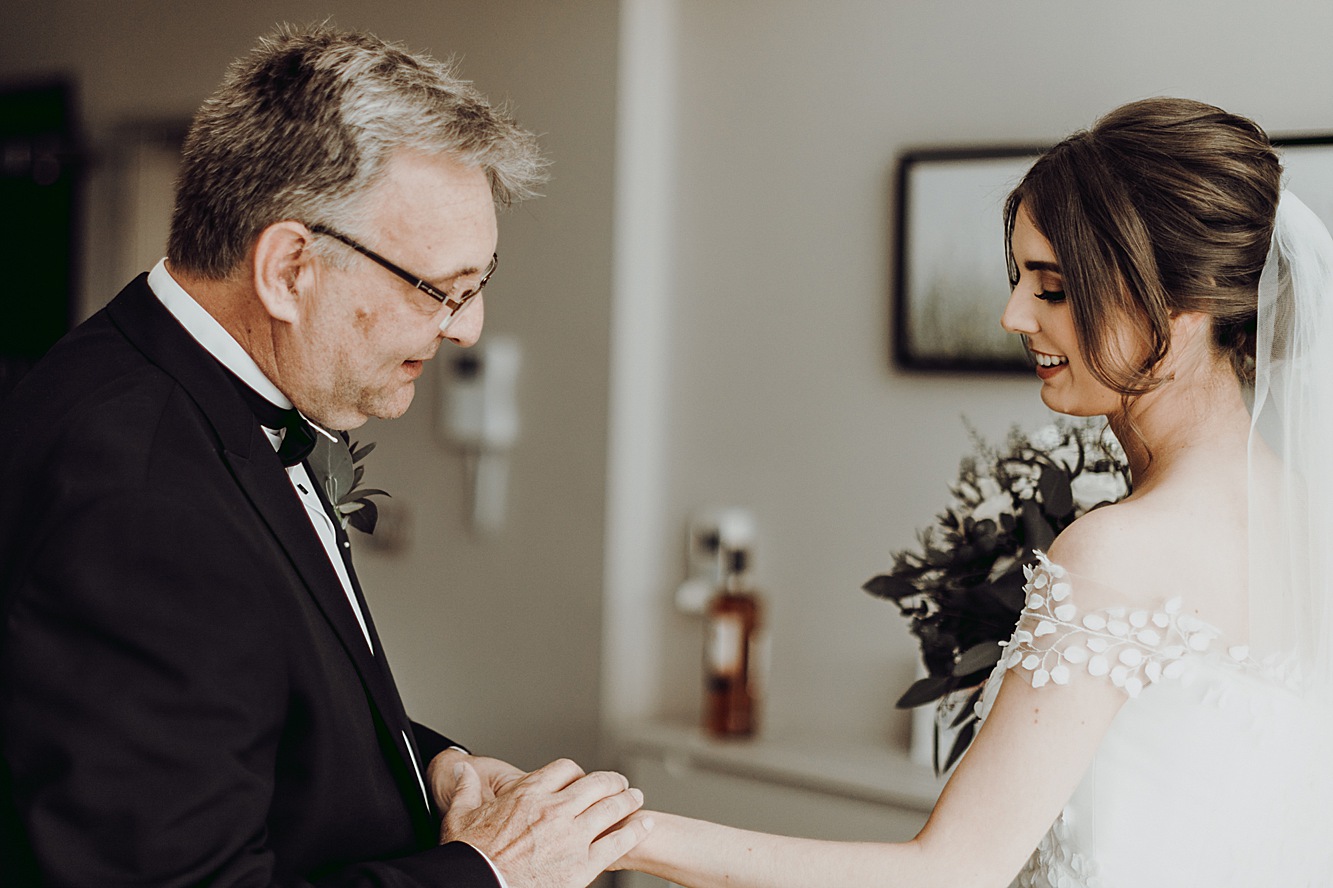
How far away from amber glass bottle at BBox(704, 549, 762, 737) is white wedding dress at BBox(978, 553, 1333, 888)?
1.41m

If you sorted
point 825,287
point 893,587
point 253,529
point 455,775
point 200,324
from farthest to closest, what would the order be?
point 825,287, point 893,587, point 455,775, point 200,324, point 253,529

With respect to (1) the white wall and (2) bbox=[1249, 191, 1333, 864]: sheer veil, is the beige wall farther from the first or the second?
(2) bbox=[1249, 191, 1333, 864]: sheer veil

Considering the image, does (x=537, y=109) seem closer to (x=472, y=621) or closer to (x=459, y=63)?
(x=459, y=63)

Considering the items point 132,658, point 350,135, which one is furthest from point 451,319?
point 132,658

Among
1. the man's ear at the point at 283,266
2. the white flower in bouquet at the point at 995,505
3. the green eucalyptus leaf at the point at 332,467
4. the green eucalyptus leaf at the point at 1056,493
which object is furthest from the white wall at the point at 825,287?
the man's ear at the point at 283,266

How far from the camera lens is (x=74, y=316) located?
3.94 meters

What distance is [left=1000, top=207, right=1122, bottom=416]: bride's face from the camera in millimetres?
1377

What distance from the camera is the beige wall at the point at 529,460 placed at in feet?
9.40

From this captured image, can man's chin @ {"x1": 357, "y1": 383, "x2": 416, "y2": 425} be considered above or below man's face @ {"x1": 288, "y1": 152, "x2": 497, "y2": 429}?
below

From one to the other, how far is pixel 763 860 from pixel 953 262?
1.56 m

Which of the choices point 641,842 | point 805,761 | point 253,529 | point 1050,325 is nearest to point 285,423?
point 253,529

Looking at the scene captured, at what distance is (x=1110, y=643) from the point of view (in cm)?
125

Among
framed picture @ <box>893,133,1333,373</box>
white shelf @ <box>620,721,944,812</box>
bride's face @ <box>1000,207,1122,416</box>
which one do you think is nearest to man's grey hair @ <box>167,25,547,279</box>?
bride's face @ <box>1000,207,1122,416</box>

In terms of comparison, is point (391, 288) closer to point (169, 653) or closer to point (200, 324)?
point (200, 324)
